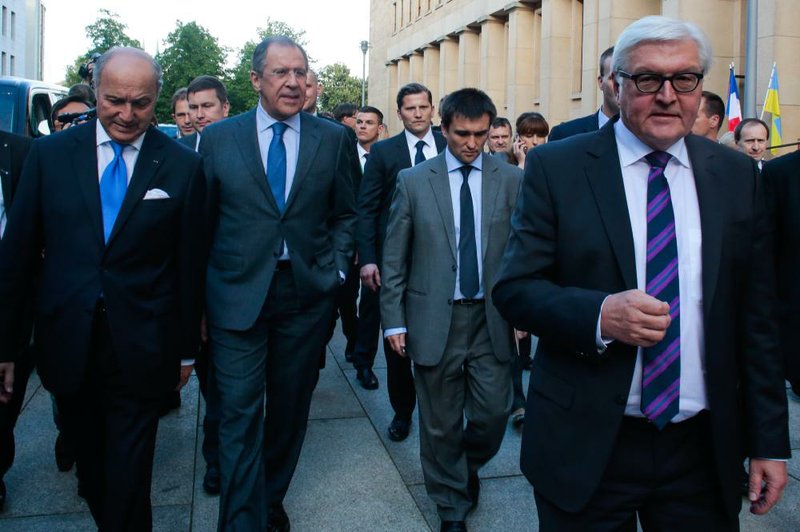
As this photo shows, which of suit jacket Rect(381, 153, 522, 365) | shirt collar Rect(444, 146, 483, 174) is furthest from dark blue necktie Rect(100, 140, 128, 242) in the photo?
shirt collar Rect(444, 146, 483, 174)

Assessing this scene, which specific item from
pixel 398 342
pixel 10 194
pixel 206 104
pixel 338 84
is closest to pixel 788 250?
pixel 398 342

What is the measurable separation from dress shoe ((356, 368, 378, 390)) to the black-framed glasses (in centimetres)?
504

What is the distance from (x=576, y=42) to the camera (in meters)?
26.2

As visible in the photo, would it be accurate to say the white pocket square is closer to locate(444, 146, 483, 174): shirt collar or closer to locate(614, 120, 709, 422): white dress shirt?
locate(444, 146, 483, 174): shirt collar

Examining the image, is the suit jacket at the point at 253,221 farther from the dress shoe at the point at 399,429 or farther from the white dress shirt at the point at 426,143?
the white dress shirt at the point at 426,143

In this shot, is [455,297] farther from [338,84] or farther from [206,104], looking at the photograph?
[338,84]

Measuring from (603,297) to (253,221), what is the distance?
2.28 m

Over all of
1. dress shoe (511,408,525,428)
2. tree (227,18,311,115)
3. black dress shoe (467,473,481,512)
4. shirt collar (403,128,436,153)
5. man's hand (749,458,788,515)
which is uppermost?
tree (227,18,311,115)

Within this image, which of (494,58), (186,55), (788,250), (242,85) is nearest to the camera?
(788,250)

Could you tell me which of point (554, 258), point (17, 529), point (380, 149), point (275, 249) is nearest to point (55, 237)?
point (275, 249)

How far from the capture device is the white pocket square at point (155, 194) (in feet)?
11.4

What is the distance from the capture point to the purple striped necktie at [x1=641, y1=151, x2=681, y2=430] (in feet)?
7.70

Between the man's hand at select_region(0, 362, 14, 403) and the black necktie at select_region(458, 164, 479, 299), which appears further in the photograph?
the black necktie at select_region(458, 164, 479, 299)

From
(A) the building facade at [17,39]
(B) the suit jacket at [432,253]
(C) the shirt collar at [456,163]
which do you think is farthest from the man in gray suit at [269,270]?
(A) the building facade at [17,39]
